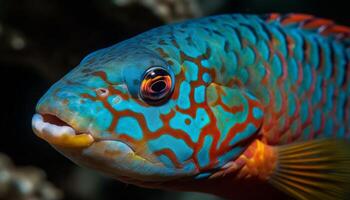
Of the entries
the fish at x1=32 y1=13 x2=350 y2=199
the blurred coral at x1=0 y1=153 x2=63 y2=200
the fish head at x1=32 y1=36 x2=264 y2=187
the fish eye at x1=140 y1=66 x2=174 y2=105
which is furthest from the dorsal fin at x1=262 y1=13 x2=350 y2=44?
the blurred coral at x1=0 y1=153 x2=63 y2=200

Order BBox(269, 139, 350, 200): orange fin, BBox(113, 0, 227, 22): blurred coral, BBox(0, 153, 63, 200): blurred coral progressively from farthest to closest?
BBox(113, 0, 227, 22): blurred coral < BBox(0, 153, 63, 200): blurred coral < BBox(269, 139, 350, 200): orange fin

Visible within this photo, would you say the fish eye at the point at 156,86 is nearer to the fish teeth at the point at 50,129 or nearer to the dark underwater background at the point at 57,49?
the fish teeth at the point at 50,129

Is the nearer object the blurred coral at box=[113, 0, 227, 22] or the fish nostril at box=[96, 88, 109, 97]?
the fish nostril at box=[96, 88, 109, 97]

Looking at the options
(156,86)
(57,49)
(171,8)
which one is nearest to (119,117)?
(156,86)

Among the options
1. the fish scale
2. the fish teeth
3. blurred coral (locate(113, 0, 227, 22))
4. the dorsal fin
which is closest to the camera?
the fish teeth

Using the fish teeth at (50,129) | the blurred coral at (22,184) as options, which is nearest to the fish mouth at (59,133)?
the fish teeth at (50,129)

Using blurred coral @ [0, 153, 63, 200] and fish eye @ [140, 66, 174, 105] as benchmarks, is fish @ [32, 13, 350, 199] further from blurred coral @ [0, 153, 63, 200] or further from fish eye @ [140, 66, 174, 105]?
blurred coral @ [0, 153, 63, 200]
